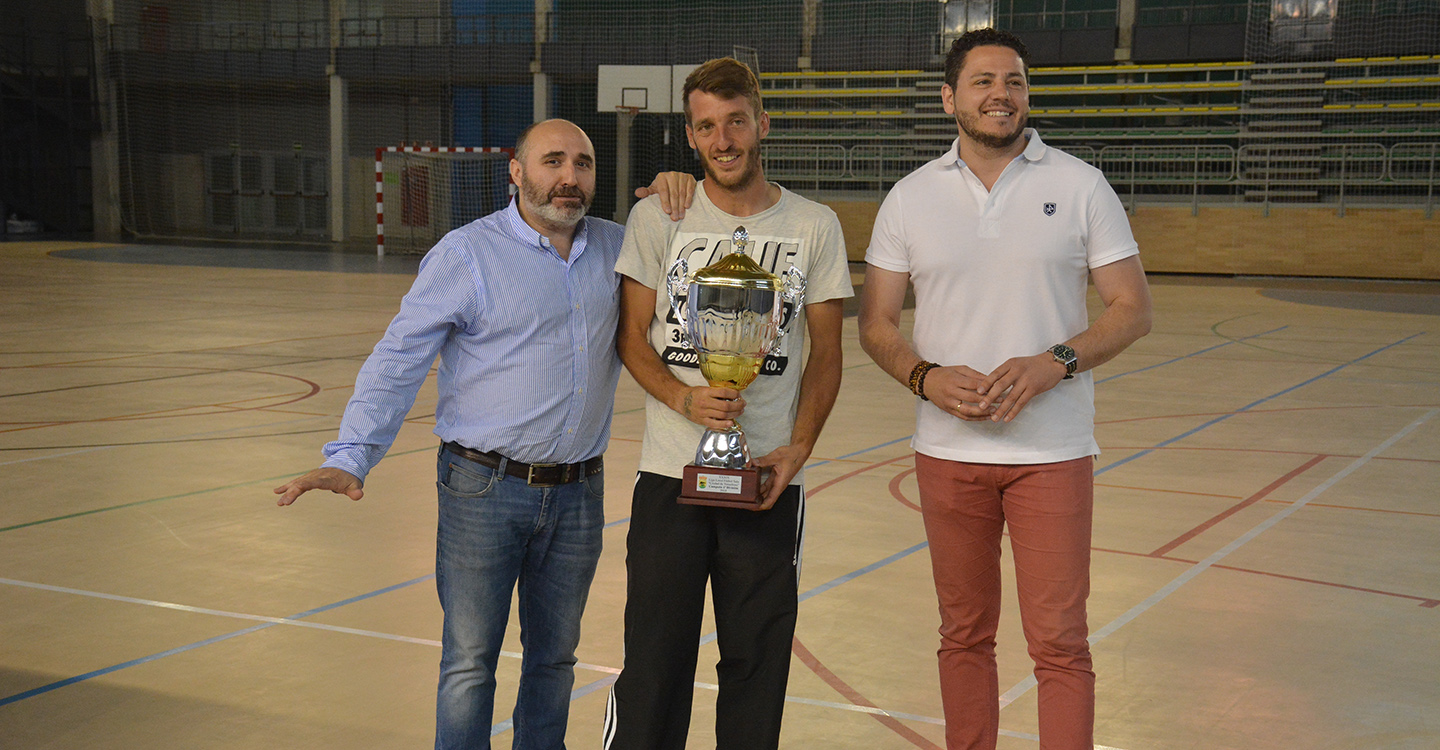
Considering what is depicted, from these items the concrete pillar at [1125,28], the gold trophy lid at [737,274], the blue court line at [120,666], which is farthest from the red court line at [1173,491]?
the concrete pillar at [1125,28]

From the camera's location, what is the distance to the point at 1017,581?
282 cm

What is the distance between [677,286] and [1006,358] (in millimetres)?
707

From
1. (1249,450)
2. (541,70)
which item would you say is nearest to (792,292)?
(1249,450)

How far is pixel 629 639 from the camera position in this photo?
2.81 meters

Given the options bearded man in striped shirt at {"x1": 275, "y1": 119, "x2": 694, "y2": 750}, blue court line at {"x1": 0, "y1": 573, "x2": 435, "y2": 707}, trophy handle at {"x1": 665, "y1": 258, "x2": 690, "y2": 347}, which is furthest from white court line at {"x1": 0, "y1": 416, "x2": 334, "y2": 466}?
trophy handle at {"x1": 665, "y1": 258, "x2": 690, "y2": 347}

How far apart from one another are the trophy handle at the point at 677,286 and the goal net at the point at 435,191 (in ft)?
78.9

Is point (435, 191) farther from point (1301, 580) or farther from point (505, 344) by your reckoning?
point (505, 344)

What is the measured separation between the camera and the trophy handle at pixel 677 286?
2.79 meters

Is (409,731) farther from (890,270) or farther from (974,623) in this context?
(890,270)

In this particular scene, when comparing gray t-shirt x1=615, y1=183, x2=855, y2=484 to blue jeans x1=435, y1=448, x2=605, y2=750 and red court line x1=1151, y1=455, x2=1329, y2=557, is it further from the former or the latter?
red court line x1=1151, y1=455, x2=1329, y2=557

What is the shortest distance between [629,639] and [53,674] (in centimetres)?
196

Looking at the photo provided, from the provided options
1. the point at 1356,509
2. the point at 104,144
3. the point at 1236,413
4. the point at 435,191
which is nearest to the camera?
the point at 1356,509

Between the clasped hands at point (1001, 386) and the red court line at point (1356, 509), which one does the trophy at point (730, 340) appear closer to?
the clasped hands at point (1001, 386)

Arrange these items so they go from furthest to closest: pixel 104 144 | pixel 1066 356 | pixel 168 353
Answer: pixel 104 144
pixel 168 353
pixel 1066 356
